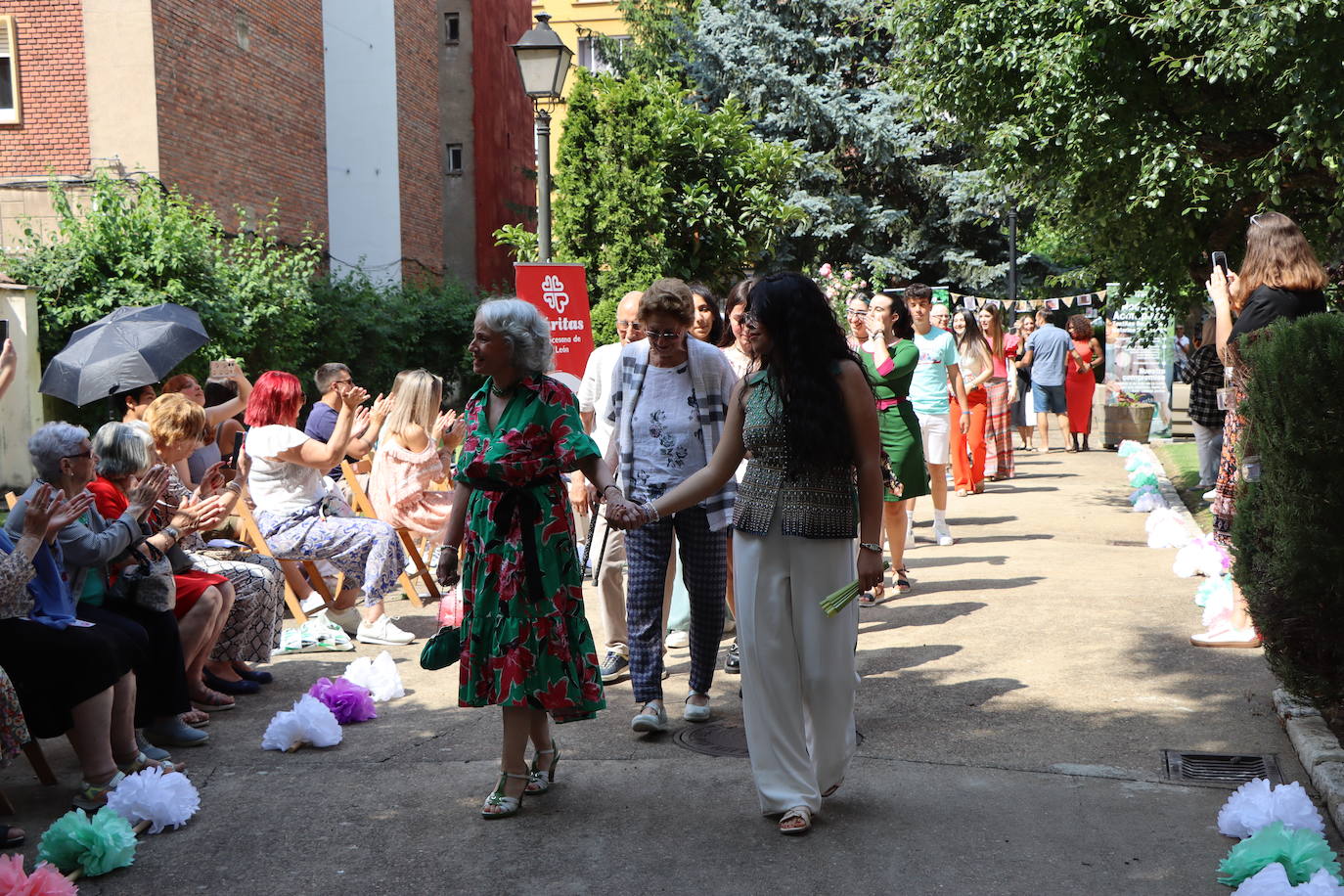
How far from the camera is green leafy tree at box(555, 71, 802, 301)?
20891 mm

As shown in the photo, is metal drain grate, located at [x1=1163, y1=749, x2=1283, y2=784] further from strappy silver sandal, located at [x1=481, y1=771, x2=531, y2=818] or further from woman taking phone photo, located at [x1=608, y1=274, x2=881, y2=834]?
strappy silver sandal, located at [x1=481, y1=771, x2=531, y2=818]

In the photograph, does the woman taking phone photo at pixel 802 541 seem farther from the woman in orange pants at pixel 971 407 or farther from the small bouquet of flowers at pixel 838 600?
the woman in orange pants at pixel 971 407

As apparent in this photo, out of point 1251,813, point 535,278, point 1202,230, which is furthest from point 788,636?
point 1202,230

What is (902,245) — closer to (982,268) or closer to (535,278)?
(982,268)

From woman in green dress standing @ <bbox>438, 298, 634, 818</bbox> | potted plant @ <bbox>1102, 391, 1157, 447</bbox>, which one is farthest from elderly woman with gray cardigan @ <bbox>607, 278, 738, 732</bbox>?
potted plant @ <bbox>1102, 391, 1157, 447</bbox>

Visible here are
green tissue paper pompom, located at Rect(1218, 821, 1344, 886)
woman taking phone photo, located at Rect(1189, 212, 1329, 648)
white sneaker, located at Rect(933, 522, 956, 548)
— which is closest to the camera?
green tissue paper pompom, located at Rect(1218, 821, 1344, 886)

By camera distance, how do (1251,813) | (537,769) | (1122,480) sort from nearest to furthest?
(1251,813)
(537,769)
(1122,480)

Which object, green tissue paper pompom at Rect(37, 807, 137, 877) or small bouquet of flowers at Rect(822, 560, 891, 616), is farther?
small bouquet of flowers at Rect(822, 560, 891, 616)

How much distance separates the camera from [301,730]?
5.73m

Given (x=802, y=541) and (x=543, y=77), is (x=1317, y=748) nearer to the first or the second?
(x=802, y=541)

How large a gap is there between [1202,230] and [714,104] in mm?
21246

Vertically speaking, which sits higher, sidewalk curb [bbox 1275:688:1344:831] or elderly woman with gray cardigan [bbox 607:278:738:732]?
elderly woman with gray cardigan [bbox 607:278:738:732]

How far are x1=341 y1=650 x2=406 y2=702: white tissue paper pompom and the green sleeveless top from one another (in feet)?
8.76

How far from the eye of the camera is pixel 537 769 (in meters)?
5.07
